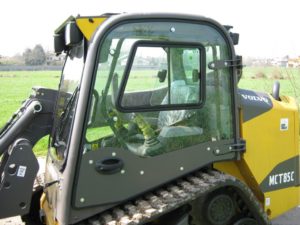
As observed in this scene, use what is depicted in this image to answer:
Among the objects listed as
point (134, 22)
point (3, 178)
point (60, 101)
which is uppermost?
point (134, 22)

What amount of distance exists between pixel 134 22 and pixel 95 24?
12.2 inches

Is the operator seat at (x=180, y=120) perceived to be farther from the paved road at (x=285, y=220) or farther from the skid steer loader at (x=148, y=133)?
the paved road at (x=285, y=220)

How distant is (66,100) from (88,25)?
85 centimetres

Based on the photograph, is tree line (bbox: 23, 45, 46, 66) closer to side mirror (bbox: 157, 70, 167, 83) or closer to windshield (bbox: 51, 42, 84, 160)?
windshield (bbox: 51, 42, 84, 160)

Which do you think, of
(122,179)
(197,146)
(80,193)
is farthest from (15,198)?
(197,146)

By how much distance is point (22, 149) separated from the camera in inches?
146

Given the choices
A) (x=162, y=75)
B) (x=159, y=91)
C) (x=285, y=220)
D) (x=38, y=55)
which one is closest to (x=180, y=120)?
(x=159, y=91)

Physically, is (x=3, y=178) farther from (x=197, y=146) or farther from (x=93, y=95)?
(x=197, y=146)

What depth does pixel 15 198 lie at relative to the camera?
3746 mm

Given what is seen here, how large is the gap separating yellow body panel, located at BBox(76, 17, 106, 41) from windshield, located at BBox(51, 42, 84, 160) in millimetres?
200

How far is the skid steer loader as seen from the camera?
3.35 meters

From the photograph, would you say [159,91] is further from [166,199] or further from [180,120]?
[166,199]

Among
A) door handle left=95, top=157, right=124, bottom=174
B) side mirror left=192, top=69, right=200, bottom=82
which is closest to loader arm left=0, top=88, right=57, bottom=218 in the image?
door handle left=95, top=157, right=124, bottom=174

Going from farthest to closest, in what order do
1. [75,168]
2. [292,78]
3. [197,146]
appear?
1. [292,78]
2. [197,146]
3. [75,168]
